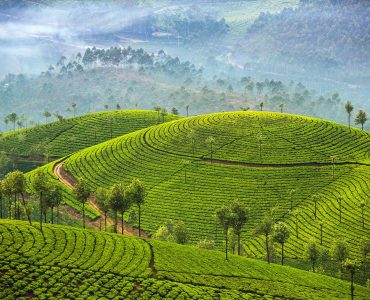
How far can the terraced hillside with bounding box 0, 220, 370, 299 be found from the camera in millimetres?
62031

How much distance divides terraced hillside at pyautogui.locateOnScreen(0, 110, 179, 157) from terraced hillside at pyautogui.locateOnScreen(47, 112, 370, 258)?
1739 cm

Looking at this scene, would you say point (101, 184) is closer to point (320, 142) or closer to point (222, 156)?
point (222, 156)

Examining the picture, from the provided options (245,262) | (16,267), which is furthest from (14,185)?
(245,262)

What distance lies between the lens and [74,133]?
177m

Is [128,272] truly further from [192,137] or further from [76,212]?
[192,137]

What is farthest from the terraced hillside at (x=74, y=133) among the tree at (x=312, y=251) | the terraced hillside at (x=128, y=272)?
the tree at (x=312, y=251)

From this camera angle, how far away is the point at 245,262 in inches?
3155

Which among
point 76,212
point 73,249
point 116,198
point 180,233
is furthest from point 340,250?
point 76,212

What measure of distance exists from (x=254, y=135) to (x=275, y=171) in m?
21.8

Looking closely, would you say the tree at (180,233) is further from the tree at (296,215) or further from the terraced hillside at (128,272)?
the tree at (296,215)

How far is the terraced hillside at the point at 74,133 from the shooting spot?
6531 inches

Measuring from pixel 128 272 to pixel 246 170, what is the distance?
6729 centimetres

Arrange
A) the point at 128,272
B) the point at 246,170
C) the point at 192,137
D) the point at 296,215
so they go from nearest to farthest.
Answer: the point at 128,272, the point at 296,215, the point at 246,170, the point at 192,137

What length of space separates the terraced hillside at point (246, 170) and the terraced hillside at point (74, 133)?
17388mm
